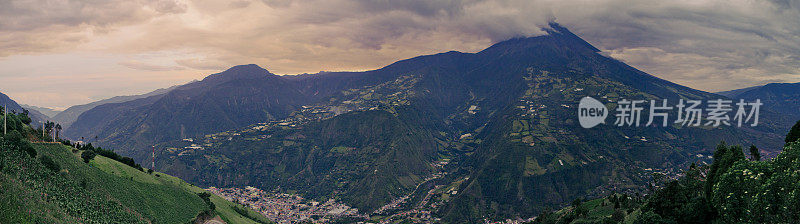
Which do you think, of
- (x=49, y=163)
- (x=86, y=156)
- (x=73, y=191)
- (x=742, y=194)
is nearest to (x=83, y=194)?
(x=73, y=191)

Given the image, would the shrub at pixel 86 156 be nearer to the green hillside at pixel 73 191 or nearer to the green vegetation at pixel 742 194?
the green hillside at pixel 73 191

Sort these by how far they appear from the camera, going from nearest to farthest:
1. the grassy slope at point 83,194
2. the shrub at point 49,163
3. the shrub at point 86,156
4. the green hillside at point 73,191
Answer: the grassy slope at point 83,194, the green hillside at point 73,191, the shrub at point 49,163, the shrub at point 86,156

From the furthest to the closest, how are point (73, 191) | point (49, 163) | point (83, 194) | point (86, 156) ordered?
point (86, 156) → point (49, 163) → point (83, 194) → point (73, 191)

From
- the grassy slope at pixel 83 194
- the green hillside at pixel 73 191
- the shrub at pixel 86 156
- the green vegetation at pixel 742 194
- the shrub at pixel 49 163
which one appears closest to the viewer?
the green vegetation at pixel 742 194

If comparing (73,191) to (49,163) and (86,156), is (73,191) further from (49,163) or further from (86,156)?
(86,156)

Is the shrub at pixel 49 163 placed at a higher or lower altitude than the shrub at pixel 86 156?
higher

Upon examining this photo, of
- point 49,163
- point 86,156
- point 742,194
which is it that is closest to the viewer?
point 742,194

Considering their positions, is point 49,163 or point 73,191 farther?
point 49,163

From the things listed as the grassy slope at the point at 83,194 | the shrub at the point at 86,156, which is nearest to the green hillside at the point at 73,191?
the grassy slope at the point at 83,194

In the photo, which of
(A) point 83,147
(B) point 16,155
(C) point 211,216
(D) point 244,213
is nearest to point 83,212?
(B) point 16,155
